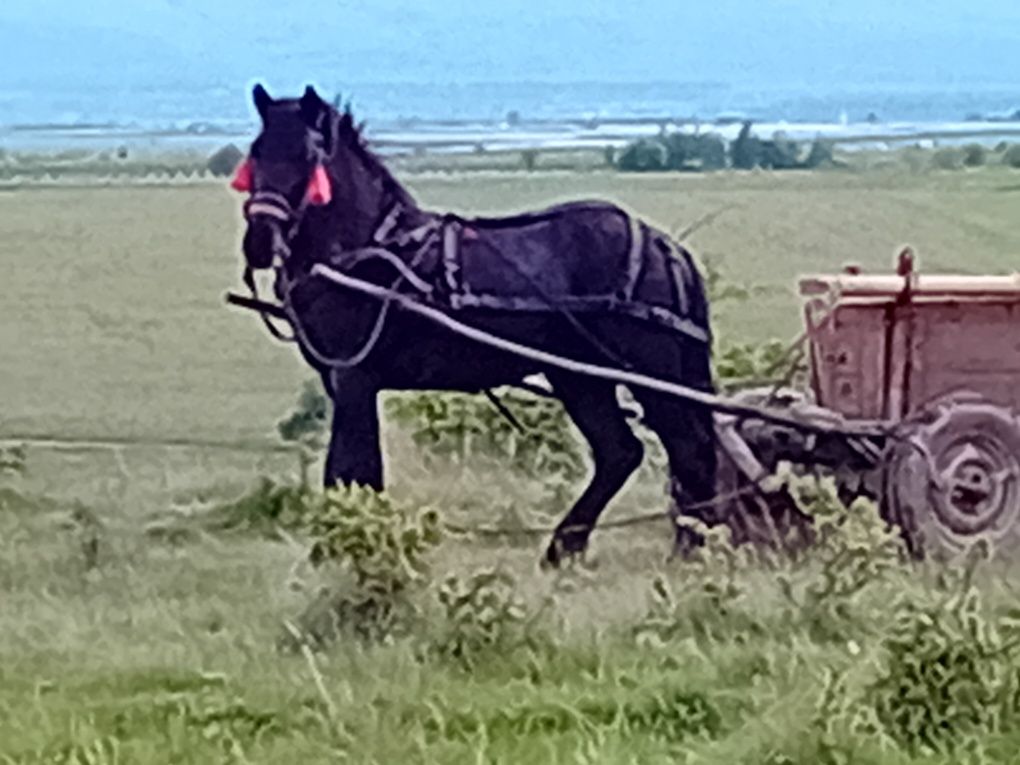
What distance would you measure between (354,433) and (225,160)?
0.36m

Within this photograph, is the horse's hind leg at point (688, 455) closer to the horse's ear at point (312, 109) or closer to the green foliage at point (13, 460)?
the horse's ear at point (312, 109)

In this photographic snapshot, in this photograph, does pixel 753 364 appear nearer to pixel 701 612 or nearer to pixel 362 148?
pixel 701 612

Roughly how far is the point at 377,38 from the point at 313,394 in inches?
17.6

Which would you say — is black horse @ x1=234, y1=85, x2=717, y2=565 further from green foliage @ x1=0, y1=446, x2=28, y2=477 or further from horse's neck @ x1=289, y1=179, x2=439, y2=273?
green foliage @ x1=0, y1=446, x2=28, y2=477

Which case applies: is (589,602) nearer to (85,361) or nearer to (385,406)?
(385,406)

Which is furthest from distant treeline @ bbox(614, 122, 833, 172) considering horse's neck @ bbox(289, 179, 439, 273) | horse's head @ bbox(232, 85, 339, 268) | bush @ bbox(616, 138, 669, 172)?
horse's head @ bbox(232, 85, 339, 268)

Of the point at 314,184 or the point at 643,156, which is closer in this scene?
the point at 314,184

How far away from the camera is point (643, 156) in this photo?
233 centimetres

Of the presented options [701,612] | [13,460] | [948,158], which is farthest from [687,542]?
[13,460]

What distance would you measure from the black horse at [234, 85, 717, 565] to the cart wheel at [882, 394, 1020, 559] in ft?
0.80

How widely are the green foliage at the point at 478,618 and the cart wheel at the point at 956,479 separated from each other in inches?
19.0

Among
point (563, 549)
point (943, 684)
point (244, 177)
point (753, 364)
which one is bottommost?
point (943, 684)

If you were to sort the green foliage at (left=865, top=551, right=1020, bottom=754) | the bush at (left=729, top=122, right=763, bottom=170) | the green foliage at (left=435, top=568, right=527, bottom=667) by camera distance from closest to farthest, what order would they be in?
the green foliage at (left=865, top=551, right=1020, bottom=754)
the green foliage at (left=435, top=568, right=527, bottom=667)
the bush at (left=729, top=122, right=763, bottom=170)

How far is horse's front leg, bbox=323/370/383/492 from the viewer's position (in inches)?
90.5
